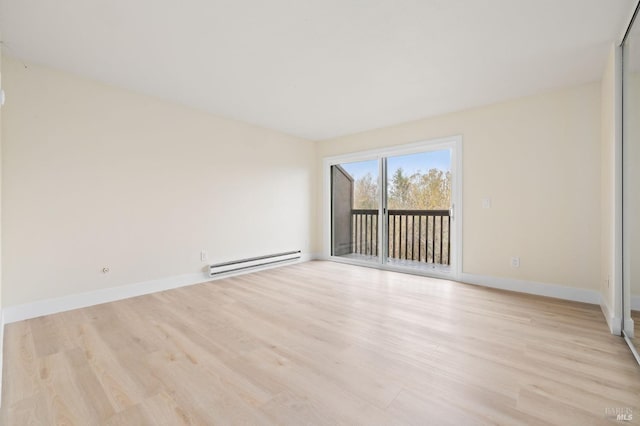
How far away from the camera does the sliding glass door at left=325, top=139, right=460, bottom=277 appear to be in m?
4.00

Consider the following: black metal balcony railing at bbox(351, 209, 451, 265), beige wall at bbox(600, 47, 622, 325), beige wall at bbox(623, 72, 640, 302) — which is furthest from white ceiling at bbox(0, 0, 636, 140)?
black metal balcony railing at bbox(351, 209, 451, 265)

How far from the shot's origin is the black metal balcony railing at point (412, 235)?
4305mm

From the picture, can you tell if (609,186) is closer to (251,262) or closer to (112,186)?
(251,262)

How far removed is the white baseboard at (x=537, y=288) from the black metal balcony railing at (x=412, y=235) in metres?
0.75

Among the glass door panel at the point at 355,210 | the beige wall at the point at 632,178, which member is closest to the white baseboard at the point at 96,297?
the glass door panel at the point at 355,210

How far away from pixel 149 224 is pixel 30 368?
5.77 feet

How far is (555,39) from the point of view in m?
2.12

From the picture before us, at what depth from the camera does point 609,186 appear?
2.34 m

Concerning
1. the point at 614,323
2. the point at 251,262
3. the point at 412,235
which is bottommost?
the point at 614,323

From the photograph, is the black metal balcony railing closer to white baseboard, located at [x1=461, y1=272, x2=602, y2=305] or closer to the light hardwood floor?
white baseboard, located at [x1=461, y1=272, x2=602, y2=305]

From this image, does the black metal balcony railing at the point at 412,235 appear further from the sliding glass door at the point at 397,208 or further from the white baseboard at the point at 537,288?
the white baseboard at the point at 537,288

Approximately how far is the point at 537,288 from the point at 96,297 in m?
4.87

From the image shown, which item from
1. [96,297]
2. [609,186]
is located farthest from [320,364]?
[609,186]

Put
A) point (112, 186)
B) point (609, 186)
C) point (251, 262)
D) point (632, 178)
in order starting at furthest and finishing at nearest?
point (251, 262)
point (112, 186)
point (609, 186)
point (632, 178)
